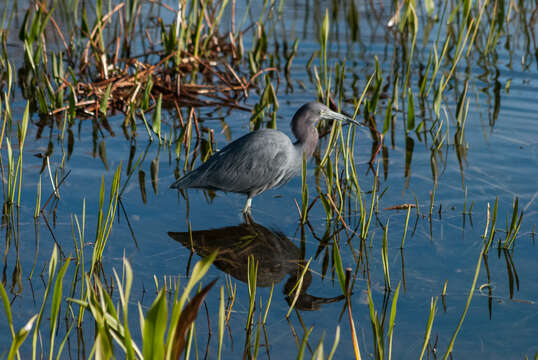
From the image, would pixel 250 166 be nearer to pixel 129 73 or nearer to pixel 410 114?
pixel 410 114

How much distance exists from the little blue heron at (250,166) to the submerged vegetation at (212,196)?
0.82 feet

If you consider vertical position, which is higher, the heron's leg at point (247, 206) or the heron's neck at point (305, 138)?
the heron's neck at point (305, 138)

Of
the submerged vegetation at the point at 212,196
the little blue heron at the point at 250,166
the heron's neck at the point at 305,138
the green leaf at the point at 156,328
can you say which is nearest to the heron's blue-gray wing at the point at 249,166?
the little blue heron at the point at 250,166

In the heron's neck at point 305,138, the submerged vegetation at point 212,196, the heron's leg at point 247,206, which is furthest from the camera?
the heron's neck at point 305,138

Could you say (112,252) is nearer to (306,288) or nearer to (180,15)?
(306,288)

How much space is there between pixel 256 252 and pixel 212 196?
0.91 m

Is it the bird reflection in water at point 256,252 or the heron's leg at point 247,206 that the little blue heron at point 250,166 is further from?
the bird reflection in water at point 256,252

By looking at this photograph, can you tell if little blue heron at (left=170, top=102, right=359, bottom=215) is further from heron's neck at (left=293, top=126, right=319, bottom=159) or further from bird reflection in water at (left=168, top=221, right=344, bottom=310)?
bird reflection in water at (left=168, top=221, right=344, bottom=310)

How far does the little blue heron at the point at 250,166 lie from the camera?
4.34 m

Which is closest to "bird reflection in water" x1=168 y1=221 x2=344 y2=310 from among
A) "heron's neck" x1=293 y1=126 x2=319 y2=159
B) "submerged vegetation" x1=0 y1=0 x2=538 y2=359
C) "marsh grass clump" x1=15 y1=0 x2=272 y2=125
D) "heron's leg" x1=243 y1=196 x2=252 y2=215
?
"submerged vegetation" x1=0 y1=0 x2=538 y2=359

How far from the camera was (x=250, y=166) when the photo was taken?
4.34m

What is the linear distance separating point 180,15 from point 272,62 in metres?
1.17

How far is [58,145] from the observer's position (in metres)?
5.48

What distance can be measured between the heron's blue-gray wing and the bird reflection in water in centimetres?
29
